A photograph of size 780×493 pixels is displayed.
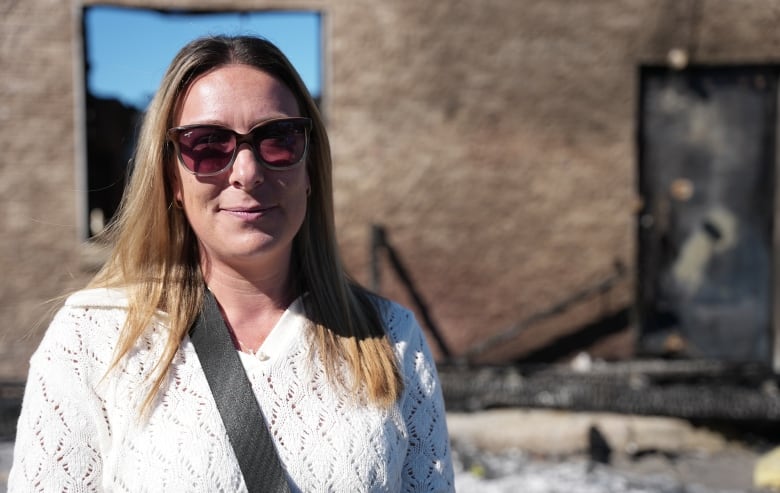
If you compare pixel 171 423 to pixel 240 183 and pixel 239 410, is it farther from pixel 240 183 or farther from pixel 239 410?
pixel 240 183

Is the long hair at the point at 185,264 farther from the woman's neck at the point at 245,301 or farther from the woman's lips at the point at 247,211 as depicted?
the woman's lips at the point at 247,211

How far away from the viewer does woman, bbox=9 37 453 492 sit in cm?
147

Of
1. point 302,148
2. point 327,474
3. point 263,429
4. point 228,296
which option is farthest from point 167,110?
point 327,474

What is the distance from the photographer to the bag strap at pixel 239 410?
1.48 metres

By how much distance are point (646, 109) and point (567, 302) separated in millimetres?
1756

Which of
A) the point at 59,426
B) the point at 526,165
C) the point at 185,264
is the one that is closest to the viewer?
the point at 59,426

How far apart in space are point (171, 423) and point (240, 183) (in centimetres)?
54

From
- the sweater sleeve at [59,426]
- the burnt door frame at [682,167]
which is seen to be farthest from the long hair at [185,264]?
the burnt door frame at [682,167]

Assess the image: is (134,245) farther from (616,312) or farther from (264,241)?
(616,312)

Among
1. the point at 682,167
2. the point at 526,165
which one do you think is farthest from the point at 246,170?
the point at 682,167

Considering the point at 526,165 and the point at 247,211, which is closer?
the point at 247,211

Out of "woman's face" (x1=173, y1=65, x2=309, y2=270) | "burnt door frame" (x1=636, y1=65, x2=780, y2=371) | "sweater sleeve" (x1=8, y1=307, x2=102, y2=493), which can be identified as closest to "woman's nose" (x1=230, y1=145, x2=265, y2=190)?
"woman's face" (x1=173, y1=65, x2=309, y2=270)

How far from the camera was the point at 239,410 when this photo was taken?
4.97 feet

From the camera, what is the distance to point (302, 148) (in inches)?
66.8
